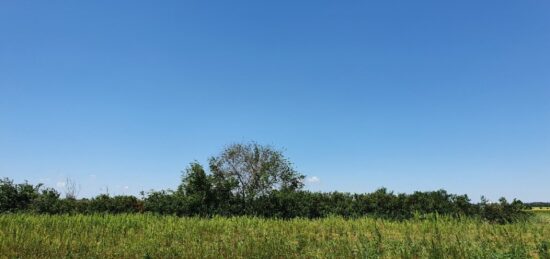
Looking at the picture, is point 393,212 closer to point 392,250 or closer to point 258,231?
point 258,231

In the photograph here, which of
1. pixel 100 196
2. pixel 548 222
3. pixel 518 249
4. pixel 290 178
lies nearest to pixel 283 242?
pixel 518 249

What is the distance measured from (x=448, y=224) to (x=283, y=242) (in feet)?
18.2

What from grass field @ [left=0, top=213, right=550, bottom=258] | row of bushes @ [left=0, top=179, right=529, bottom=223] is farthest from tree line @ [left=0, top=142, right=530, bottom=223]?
grass field @ [left=0, top=213, right=550, bottom=258]

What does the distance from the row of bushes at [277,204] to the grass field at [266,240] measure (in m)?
3.77

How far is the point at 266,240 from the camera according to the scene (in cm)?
1159

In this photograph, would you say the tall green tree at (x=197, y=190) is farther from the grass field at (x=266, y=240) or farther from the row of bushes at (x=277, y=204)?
the grass field at (x=266, y=240)

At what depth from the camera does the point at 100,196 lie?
2317 centimetres

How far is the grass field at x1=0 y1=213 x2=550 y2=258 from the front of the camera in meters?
9.41

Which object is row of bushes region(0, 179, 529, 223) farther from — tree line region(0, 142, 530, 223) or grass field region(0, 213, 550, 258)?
grass field region(0, 213, 550, 258)

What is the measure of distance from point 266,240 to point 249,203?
943cm

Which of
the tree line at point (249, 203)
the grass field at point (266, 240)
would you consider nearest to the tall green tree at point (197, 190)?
the tree line at point (249, 203)

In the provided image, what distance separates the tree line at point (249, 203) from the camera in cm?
1789

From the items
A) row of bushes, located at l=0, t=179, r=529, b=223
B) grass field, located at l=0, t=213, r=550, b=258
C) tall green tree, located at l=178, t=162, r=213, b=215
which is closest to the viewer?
grass field, located at l=0, t=213, r=550, b=258

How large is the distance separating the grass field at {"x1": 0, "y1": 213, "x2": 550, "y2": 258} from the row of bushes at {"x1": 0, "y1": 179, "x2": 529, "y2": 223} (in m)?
3.77
